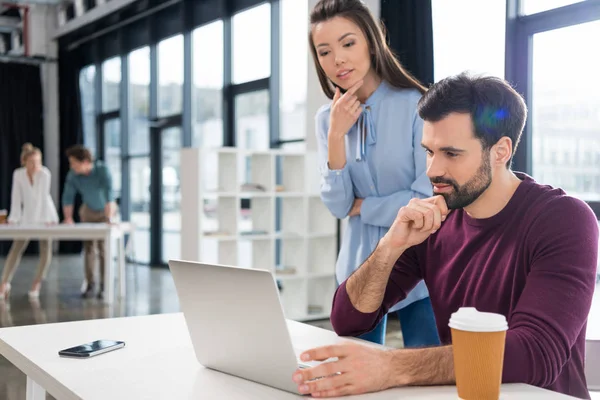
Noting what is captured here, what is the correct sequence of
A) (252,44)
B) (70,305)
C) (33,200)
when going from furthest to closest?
1. (252,44)
2. (33,200)
3. (70,305)

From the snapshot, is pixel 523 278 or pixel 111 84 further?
pixel 111 84

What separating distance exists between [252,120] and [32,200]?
8.28ft

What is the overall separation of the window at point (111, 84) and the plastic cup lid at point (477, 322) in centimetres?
1030

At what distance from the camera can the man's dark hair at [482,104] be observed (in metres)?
1.43

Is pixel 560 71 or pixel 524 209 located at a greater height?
pixel 560 71

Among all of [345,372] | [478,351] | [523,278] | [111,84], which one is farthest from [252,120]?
[478,351]

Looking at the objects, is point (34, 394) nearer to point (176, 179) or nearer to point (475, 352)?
point (475, 352)

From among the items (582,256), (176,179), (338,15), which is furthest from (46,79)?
(582,256)

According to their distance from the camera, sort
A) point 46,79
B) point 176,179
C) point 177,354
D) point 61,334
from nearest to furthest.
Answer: point 177,354 < point 61,334 < point 176,179 < point 46,79

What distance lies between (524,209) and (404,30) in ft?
13.1

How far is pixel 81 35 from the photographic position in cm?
1108

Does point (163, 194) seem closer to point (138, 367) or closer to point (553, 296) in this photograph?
point (138, 367)

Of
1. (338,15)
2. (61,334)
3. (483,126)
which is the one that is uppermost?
(338,15)

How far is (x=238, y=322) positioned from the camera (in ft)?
3.81
